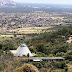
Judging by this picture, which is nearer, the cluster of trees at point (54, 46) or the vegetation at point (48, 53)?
the vegetation at point (48, 53)

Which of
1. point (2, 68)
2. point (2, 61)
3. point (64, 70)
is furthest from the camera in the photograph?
point (64, 70)

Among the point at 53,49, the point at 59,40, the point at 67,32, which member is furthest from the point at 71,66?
the point at 67,32

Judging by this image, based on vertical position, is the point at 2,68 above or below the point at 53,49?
above

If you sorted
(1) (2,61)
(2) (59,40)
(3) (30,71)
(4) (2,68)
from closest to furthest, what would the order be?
1. (3) (30,71)
2. (4) (2,68)
3. (1) (2,61)
4. (2) (59,40)

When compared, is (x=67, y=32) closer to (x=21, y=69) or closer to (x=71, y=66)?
(x=71, y=66)

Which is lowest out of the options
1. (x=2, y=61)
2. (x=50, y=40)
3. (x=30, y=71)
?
(x=50, y=40)

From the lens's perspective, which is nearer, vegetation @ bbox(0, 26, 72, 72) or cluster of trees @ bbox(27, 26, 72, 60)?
vegetation @ bbox(0, 26, 72, 72)

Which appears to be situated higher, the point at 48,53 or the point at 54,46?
the point at 48,53

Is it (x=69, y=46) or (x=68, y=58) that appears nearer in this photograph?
(x=68, y=58)

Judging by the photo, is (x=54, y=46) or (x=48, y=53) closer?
(x=48, y=53)
